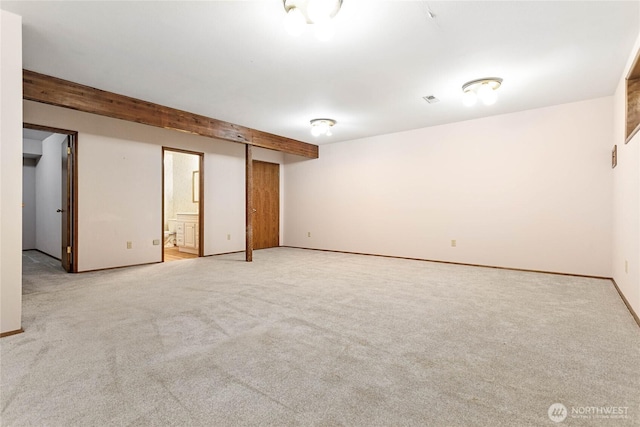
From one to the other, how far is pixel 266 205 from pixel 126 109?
3.78 m

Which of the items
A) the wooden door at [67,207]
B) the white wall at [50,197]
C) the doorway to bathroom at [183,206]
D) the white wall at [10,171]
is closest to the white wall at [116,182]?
the wooden door at [67,207]

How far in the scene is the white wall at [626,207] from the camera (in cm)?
257

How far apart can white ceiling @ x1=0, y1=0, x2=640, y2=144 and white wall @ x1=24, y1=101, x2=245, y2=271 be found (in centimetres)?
109

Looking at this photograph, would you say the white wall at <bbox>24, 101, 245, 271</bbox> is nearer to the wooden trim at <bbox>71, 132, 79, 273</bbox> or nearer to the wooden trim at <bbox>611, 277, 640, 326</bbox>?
the wooden trim at <bbox>71, 132, 79, 273</bbox>

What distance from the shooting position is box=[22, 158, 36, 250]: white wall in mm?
6633

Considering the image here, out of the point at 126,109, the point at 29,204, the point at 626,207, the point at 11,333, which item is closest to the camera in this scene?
the point at 11,333

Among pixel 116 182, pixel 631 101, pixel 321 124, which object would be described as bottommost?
pixel 116 182

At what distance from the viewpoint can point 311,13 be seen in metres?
1.98

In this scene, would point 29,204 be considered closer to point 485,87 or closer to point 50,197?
point 50,197

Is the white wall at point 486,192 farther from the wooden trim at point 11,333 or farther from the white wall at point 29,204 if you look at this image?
the white wall at point 29,204

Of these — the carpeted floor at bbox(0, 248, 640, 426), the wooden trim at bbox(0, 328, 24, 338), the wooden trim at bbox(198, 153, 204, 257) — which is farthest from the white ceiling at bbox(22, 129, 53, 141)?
Result: the wooden trim at bbox(0, 328, 24, 338)

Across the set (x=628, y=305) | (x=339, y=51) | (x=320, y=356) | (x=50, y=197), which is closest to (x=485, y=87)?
(x=339, y=51)

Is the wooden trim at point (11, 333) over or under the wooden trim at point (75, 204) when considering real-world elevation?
under

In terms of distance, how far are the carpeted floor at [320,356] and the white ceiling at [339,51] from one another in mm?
2353
